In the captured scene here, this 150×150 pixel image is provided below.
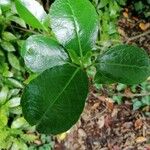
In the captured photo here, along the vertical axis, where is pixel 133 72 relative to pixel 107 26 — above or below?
above

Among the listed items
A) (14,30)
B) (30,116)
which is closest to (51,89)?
(30,116)

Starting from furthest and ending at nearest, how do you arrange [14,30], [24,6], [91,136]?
[91,136] < [14,30] < [24,6]

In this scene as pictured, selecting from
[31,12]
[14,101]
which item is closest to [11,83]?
[14,101]

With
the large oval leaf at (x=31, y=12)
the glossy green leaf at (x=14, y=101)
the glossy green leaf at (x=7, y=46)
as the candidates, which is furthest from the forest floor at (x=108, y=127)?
the large oval leaf at (x=31, y=12)

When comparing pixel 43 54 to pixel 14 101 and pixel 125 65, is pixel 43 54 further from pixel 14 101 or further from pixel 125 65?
pixel 14 101

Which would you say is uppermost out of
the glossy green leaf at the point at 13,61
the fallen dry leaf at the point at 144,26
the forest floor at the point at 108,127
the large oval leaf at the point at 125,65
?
the large oval leaf at the point at 125,65

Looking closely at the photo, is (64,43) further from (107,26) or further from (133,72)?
(107,26)

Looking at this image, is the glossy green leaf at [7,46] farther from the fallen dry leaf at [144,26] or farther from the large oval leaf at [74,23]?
the fallen dry leaf at [144,26]
